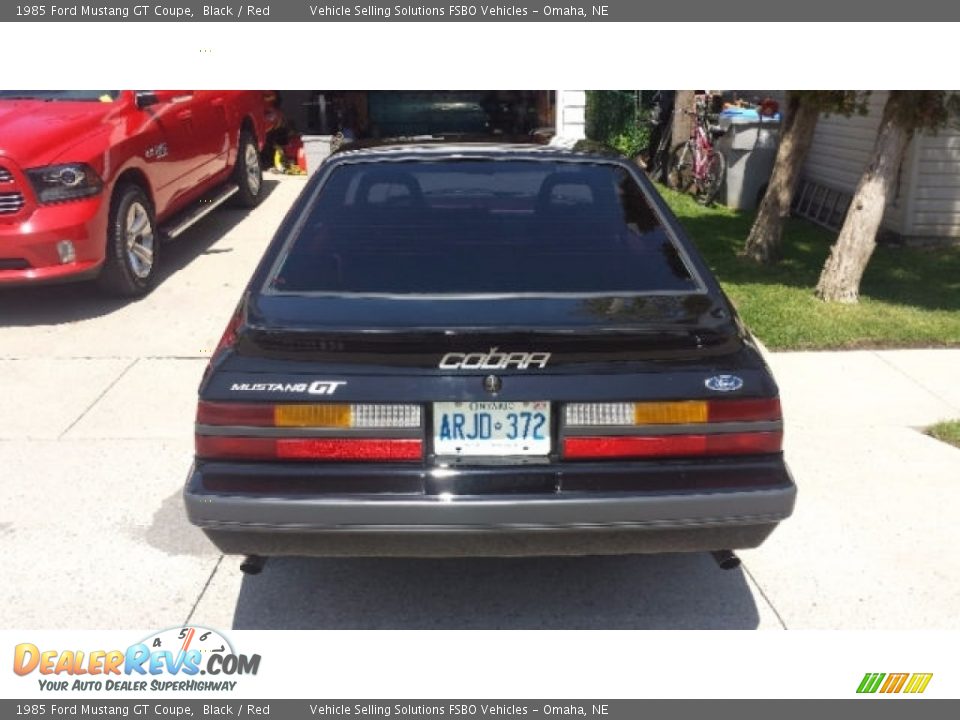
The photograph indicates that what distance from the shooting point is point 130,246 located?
704 cm

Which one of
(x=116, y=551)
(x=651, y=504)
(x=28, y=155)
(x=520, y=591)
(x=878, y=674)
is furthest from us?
(x=28, y=155)

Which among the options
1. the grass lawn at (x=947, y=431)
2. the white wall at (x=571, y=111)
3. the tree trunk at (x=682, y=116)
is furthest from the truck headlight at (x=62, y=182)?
the tree trunk at (x=682, y=116)

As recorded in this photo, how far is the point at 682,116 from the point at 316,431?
10.0m

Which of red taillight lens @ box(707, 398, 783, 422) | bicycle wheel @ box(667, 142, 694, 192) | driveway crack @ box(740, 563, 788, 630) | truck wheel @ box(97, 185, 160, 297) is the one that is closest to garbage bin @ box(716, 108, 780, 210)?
bicycle wheel @ box(667, 142, 694, 192)

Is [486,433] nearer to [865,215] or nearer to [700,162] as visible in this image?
[865,215]

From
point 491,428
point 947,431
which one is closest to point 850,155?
point 947,431

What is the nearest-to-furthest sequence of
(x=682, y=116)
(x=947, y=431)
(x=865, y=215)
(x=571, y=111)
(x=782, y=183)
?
(x=947, y=431), (x=865, y=215), (x=782, y=183), (x=682, y=116), (x=571, y=111)

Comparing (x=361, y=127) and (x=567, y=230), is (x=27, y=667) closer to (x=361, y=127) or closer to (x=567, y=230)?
(x=567, y=230)

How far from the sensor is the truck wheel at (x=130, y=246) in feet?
22.4

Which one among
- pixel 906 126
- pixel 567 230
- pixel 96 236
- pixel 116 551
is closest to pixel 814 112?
pixel 906 126

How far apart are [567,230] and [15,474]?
9.56 ft

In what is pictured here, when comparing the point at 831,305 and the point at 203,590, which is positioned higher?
the point at 831,305

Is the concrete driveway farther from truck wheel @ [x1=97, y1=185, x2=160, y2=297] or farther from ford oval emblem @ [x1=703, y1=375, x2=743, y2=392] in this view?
truck wheel @ [x1=97, y1=185, x2=160, y2=297]

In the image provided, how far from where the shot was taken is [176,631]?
3.25m
